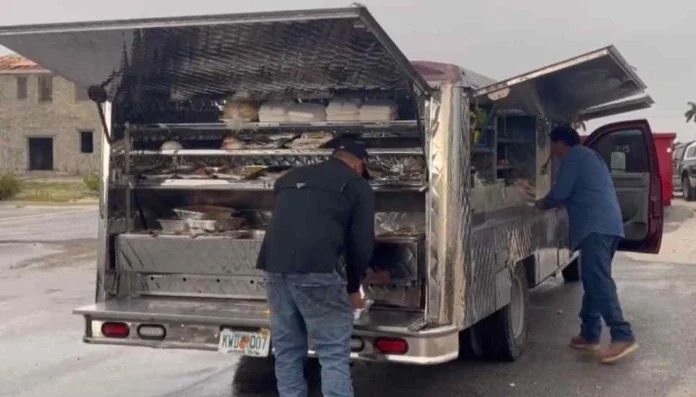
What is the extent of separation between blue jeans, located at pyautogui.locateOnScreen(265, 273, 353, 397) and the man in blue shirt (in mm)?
2977

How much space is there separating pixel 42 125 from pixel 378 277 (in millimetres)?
46957

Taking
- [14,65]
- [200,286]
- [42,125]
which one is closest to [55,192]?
[42,125]

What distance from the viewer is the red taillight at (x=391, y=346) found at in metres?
5.91

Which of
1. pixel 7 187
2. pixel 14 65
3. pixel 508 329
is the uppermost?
pixel 14 65

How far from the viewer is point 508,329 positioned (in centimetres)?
764

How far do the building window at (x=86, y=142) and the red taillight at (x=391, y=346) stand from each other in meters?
46.4

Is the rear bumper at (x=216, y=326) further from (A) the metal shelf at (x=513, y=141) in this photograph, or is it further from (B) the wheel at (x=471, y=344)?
(A) the metal shelf at (x=513, y=141)

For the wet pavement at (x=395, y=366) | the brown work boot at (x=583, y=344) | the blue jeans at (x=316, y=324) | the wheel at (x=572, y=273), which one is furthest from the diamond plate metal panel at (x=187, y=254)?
the wheel at (x=572, y=273)

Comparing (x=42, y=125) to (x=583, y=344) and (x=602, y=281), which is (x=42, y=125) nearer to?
(x=583, y=344)

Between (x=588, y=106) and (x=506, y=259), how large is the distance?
322 cm

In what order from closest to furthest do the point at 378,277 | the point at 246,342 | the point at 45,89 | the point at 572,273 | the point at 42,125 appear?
the point at 246,342, the point at 378,277, the point at 572,273, the point at 45,89, the point at 42,125

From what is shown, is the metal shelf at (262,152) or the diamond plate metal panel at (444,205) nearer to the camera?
the diamond plate metal panel at (444,205)

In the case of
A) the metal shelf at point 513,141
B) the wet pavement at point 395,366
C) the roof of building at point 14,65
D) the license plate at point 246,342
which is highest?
the roof of building at point 14,65

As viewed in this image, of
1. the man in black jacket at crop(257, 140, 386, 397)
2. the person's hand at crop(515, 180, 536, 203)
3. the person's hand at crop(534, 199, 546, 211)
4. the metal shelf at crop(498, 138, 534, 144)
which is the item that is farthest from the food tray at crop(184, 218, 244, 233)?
the person's hand at crop(534, 199, 546, 211)
